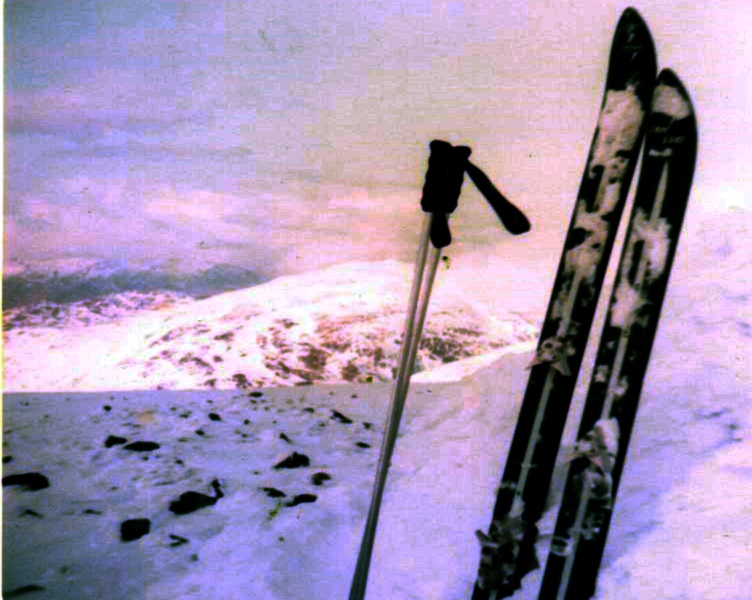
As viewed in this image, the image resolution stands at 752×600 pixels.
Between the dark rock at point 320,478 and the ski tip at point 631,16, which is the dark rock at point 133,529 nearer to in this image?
the dark rock at point 320,478

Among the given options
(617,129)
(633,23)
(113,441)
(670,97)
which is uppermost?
(633,23)

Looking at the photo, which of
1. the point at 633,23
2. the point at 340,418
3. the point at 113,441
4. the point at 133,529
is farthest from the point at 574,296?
the point at 113,441

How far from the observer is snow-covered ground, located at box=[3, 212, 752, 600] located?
189 centimetres

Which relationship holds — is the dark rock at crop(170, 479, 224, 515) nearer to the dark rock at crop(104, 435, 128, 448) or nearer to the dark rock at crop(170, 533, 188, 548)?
the dark rock at crop(170, 533, 188, 548)

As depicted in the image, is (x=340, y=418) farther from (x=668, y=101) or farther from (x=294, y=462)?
(x=668, y=101)

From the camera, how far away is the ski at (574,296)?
1543mm

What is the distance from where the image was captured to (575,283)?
1.57 metres

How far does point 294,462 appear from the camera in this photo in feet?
9.33

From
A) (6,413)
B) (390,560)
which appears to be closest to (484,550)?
(390,560)

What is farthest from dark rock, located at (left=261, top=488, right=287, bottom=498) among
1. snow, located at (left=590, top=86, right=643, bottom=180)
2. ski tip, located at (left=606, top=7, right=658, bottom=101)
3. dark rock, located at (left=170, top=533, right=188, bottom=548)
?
ski tip, located at (left=606, top=7, right=658, bottom=101)

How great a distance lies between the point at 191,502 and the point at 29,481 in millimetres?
691

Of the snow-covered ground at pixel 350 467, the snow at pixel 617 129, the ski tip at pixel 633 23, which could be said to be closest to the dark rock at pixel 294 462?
the snow-covered ground at pixel 350 467

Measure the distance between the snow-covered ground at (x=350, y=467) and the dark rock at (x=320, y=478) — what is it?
0.4 inches

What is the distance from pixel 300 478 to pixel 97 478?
840 millimetres
